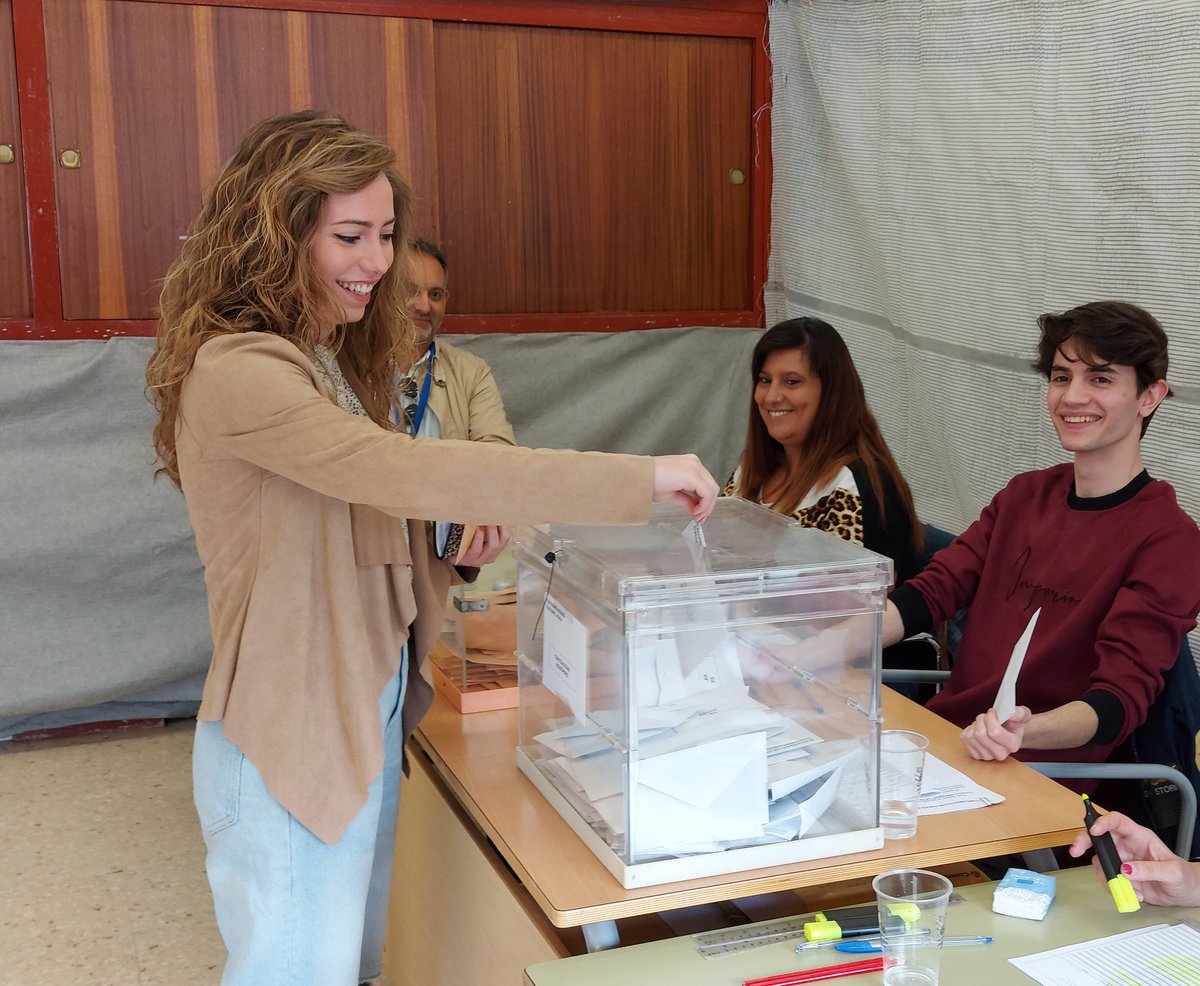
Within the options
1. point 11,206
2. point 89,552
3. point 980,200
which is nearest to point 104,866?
point 89,552

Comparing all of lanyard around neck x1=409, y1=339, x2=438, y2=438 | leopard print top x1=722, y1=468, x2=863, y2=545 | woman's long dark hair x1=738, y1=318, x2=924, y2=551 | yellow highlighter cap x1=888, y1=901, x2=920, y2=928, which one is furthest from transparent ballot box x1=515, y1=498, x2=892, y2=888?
lanyard around neck x1=409, y1=339, x2=438, y2=438

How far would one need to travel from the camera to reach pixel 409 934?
225cm

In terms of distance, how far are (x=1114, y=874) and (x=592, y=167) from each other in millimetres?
3193

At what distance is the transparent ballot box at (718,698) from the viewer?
58.1 inches

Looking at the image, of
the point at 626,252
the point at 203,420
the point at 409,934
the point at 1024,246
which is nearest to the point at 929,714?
the point at 409,934

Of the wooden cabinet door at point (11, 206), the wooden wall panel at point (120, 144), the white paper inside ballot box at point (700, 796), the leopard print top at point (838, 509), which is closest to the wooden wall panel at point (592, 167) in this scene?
the wooden wall panel at point (120, 144)

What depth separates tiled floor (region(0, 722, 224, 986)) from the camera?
8.80 feet

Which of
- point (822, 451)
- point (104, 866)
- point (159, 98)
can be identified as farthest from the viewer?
point (159, 98)

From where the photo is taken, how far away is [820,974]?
136 centimetres

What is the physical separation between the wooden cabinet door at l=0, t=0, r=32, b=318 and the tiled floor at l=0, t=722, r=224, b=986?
4.36 feet

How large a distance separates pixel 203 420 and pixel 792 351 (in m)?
1.71

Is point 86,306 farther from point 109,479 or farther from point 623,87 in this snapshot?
point 623,87

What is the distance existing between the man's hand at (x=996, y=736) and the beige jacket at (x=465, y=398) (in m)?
2.04

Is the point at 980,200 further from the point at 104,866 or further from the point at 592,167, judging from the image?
the point at 104,866
